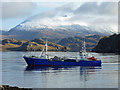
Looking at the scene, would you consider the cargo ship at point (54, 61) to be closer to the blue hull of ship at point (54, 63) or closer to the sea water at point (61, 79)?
the blue hull of ship at point (54, 63)

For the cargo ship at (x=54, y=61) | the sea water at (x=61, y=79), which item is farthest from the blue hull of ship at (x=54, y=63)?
the sea water at (x=61, y=79)

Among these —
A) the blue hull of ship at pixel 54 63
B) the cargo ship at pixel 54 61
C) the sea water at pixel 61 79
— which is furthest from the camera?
the cargo ship at pixel 54 61

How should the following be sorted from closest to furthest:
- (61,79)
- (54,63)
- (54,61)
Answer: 1. (61,79)
2. (54,63)
3. (54,61)

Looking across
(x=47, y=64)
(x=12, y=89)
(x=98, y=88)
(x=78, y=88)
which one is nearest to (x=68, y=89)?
(x=78, y=88)

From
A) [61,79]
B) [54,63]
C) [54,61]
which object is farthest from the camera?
[54,61]

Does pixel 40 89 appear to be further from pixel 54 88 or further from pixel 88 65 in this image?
pixel 88 65

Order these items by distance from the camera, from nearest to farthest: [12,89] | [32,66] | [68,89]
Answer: [12,89]
[68,89]
[32,66]

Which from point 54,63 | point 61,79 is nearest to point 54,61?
point 54,63

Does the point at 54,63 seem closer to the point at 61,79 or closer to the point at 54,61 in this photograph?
the point at 54,61

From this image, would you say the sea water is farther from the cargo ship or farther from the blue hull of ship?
the cargo ship

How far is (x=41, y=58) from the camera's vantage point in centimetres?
11881

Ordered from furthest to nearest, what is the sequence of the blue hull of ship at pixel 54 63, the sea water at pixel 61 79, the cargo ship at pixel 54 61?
the cargo ship at pixel 54 61, the blue hull of ship at pixel 54 63, the sea water at pixel 61 79

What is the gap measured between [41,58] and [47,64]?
4259mm

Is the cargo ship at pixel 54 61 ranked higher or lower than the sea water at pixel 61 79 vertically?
higher
